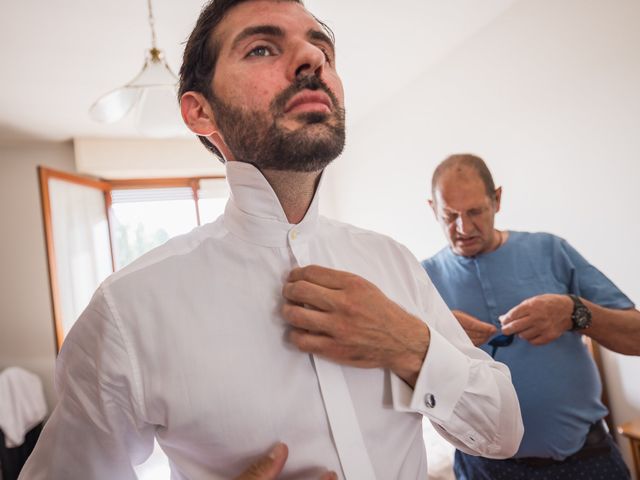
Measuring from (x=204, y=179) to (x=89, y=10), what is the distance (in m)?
2.83

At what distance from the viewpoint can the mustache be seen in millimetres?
726

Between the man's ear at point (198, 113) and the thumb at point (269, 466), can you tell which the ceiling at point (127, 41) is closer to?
the man's ear at point (198, 113)

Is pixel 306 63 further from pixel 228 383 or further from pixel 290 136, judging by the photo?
pixel 228 383

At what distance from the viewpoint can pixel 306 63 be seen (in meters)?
0.75

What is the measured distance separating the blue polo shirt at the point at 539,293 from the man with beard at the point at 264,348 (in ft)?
1.69

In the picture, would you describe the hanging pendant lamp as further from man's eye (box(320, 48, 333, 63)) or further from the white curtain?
the white curtain

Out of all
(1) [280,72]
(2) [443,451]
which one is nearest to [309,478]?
(1) [280,72]

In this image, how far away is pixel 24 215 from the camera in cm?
421

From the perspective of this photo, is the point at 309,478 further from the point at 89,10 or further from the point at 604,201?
the point at 89,10

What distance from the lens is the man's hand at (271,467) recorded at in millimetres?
602

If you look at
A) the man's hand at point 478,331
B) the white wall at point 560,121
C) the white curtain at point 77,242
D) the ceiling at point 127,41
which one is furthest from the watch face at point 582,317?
the white curtain at point 77,242

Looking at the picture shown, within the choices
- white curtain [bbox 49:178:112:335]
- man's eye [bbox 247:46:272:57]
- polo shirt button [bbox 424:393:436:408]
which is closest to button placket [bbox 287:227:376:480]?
polo shirt button [bbox 424:393:436:408]

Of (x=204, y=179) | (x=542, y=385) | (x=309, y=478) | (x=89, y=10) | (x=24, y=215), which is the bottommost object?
(x=542, y=385)

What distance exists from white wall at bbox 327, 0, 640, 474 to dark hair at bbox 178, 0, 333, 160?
2055 millimetres
